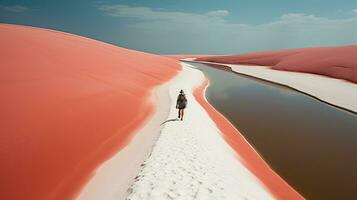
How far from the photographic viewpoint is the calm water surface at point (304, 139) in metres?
12.0

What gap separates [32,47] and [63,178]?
2384 centimetres

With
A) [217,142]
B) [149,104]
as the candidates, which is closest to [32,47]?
[149,104]

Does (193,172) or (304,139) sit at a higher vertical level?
(193,172)

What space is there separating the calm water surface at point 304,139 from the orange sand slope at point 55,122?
688 centimetres

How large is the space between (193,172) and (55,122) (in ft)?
24.0

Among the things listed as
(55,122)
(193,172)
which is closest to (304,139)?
(193,172)

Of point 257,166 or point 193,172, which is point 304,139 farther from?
point 193,172

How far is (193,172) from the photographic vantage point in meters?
10.3

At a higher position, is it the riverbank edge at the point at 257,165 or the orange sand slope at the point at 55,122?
the orange sand slope at the point at 55,122

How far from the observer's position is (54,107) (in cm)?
1571

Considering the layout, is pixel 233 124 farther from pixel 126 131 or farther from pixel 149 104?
pixel 126 131

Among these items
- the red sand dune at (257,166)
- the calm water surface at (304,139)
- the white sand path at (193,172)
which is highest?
Answer: the white sand path at (193,172)

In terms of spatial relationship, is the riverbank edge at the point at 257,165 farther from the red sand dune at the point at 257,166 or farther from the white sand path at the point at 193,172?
the white sand path at the point at 193,172

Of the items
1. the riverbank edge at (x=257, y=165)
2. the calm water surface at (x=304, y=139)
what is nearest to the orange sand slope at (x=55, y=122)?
the riverbank edge at (x=257, y=165)
